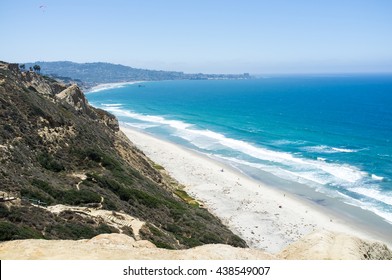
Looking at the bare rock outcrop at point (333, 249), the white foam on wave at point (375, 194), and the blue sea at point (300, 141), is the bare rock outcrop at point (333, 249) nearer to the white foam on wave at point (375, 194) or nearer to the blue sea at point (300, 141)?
the blue sea at point (300, 141)

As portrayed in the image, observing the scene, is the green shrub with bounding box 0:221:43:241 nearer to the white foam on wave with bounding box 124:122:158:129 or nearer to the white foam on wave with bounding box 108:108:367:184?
the white foam on wave with bounding box 108:108:367:184

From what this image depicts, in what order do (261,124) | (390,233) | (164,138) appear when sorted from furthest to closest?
(261,124) < (164,138) < (390,233)

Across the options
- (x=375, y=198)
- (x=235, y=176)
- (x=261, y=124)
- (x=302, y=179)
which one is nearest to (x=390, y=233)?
(x=375, y=198)

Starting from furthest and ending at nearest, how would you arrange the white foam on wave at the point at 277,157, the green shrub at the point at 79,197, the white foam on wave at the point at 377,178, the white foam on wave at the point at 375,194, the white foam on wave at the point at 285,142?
the white foam on wave at the point at 285,142 → the white foam on wave at the point at 277,157 → the white foam on wave at the point at 377,178 → the white foam on wave at the point at 375,194 → the green shrub at the point at 79,197

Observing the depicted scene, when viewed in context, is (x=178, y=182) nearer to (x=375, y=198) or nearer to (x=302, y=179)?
(x=302, y=179)

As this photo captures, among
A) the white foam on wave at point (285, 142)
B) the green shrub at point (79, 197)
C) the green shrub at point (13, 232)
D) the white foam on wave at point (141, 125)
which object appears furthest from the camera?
the white foam on wave at point (141, 125)

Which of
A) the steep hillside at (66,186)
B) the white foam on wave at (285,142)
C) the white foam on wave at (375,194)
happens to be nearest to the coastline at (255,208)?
the white foam on wave at (375,194)
